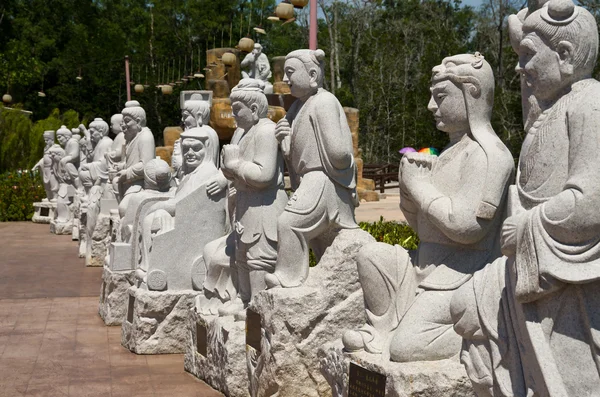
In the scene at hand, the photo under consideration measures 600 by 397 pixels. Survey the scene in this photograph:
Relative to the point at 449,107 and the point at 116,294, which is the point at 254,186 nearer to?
the point at 449,107

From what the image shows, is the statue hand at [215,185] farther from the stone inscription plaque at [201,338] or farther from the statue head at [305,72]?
the statue head at [305,72]

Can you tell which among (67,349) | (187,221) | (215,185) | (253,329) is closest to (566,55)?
(253,329)

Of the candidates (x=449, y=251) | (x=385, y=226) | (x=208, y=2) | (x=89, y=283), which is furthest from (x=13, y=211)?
(x=208, y=2)

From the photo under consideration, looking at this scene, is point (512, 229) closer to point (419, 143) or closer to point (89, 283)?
point (89, 283)

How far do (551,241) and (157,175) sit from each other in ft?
21.0

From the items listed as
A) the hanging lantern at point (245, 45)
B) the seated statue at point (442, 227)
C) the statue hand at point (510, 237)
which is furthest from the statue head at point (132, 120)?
the hanging lantern at point (245, 45)

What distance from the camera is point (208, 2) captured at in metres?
45.0

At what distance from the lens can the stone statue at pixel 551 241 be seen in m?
3.50

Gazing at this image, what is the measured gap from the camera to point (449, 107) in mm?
4910

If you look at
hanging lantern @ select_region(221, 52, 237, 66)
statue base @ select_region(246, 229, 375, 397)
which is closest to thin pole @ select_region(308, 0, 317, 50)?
statue base @ select_region(246, 229, 375, 397)

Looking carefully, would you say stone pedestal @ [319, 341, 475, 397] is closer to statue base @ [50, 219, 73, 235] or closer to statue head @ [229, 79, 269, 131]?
statue head @ [229, 79, 269, 131]

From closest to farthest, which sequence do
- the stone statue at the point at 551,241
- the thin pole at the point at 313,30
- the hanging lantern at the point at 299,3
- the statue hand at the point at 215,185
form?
the stone statue at the point at 551,241 < the statue hand at the point at 215,185 < the thin pole at the point at 313,30 < the hanging lantern at the point at 299,3

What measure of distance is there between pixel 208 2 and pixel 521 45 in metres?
42.5

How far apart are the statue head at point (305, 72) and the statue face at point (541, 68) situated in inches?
98.7
